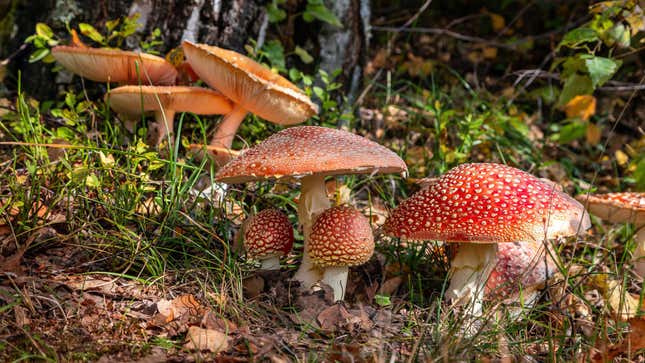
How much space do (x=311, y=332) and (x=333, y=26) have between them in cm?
315

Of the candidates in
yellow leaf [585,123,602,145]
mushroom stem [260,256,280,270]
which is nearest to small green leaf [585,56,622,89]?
mushroom stem [260,256,280,270]

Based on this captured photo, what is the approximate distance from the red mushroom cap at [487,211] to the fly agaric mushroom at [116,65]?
1976 mm

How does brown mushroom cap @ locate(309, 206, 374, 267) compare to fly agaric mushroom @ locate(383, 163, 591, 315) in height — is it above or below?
below

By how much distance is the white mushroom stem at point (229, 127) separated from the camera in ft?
13.2

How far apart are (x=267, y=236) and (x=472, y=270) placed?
1106mm

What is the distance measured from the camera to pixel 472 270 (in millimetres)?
3062

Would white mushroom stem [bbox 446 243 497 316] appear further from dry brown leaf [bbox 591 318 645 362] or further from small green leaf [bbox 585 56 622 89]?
small green leaf [bbox 585 56 622 89]

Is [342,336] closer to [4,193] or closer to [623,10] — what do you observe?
[4,193]

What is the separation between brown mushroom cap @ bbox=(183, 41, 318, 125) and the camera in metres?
3.57

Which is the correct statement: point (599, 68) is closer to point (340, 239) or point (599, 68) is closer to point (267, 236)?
point (340, 239)

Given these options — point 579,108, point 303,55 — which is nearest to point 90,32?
point 303,55

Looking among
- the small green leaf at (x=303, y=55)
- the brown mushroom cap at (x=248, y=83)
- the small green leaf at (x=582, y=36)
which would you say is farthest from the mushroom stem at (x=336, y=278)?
the small green leaf at (x=303, y=55)

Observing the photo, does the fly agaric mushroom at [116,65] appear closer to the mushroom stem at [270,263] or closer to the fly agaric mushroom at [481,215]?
the mushroom stem at [270,263]

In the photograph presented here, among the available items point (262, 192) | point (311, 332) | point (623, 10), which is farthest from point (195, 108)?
point (623, 10)
